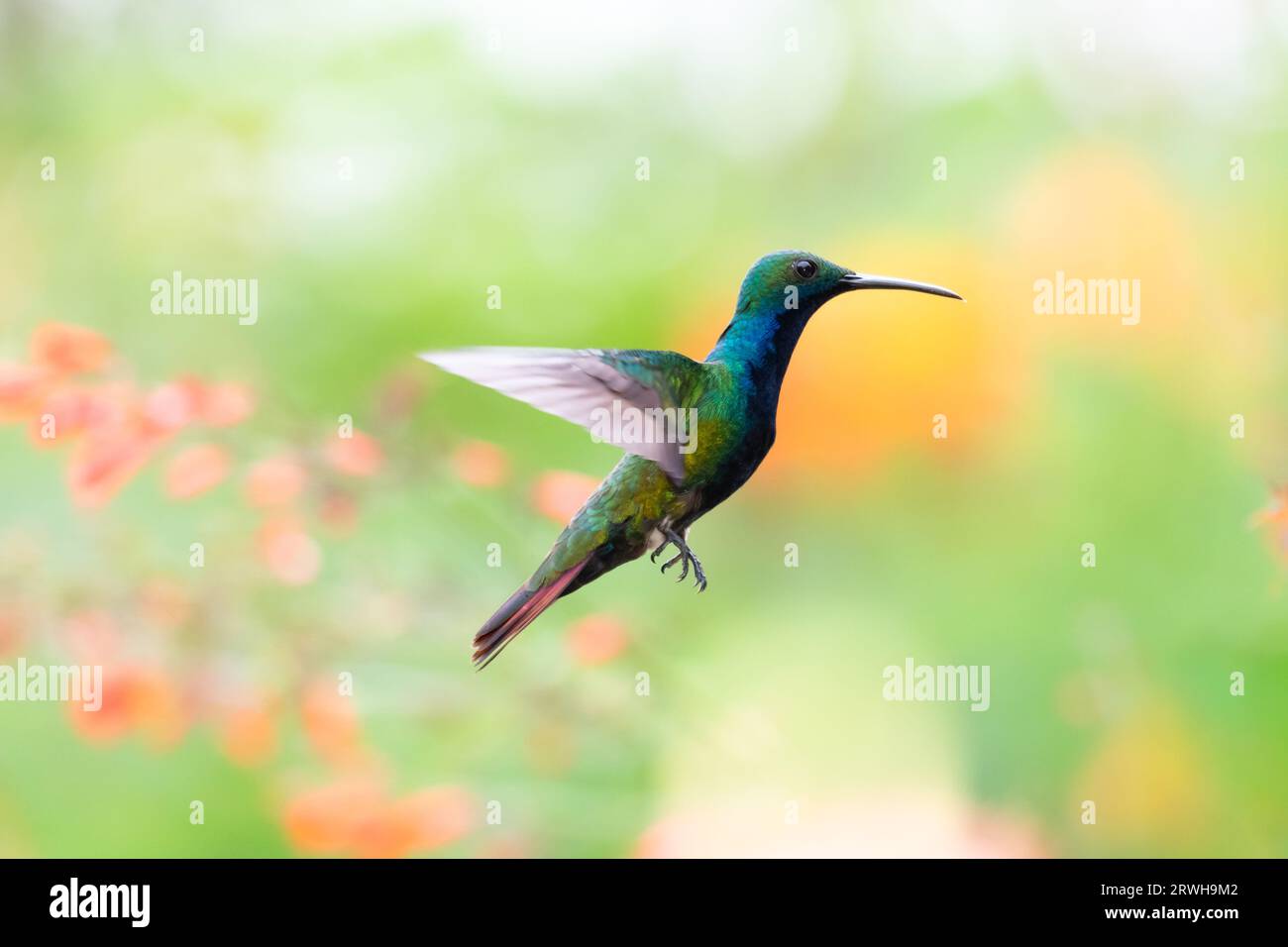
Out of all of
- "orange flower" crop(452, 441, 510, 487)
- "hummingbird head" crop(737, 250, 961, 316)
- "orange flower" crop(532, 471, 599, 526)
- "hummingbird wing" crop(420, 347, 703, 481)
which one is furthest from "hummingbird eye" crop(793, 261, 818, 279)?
"orange flower" crop(452, 441, 510, 487)

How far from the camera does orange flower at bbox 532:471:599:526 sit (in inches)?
62.8

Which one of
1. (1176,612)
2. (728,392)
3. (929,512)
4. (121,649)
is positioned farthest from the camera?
(929,512)

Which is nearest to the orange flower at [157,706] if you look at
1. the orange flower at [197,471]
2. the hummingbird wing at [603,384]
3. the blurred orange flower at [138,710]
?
the blurred orange flower at [138,710]

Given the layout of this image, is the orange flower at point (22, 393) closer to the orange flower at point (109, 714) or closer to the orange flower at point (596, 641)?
the orange flower at point (109, 714)

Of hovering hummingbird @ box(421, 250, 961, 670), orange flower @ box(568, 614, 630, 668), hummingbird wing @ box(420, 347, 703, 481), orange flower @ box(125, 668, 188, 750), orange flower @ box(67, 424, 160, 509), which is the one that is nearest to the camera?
hummingbird wing @ box(420, 347, 703, 481)

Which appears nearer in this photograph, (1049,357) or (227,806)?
(227,806)

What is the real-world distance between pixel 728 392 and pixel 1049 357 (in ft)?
5.68

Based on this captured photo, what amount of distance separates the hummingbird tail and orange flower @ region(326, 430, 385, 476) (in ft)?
1.66

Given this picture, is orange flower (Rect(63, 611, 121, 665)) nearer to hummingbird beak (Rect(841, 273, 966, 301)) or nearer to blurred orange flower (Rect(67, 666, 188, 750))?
blurred orange flower (Rect(67, 666, 188, 750))

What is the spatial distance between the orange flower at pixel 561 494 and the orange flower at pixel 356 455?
0.71ft

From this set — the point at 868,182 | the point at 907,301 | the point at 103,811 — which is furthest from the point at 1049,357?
the point at 103,811

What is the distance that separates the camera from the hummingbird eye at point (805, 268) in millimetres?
1156

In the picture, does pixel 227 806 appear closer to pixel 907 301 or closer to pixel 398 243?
pixel 398 243

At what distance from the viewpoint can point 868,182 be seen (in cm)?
276
